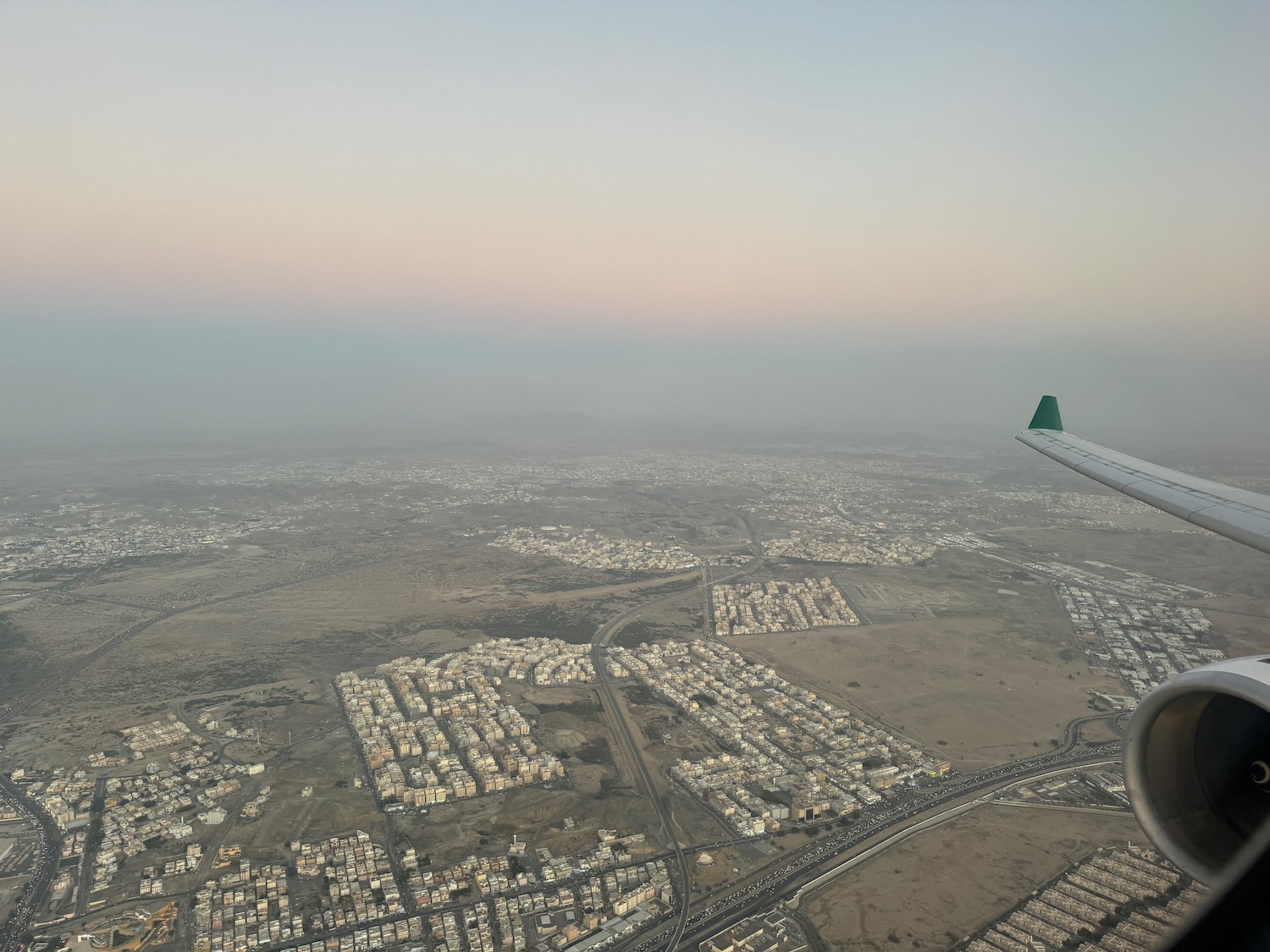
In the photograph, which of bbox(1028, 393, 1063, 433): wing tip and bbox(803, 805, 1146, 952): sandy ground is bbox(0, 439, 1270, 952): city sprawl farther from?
bbox(1028, 393, 1063, 433): wing tip

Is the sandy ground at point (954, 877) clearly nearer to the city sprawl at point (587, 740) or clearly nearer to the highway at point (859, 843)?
the city sprawl at point (587, 740)

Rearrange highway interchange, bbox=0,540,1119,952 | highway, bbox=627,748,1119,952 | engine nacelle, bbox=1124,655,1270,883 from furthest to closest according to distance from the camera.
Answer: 1. highway, bbox=627,748,1119,952
2. highway interchange, bbox=0,540,1119,952
3. engine nacelle, bbox=1124,655,1270,883

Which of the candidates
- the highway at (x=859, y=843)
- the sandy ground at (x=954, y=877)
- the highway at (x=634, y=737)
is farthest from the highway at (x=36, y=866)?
the sandy ground at (x=954, y=877)

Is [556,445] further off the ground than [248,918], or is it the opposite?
[248,918]

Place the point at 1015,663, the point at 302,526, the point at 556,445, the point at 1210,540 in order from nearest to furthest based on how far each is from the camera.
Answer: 1. the point at 1015,663
2. the point at 1210,540
3. the point at 302,526
4. the point at 556,445

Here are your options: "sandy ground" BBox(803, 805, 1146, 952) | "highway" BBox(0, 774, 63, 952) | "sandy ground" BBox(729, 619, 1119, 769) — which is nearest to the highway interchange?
"highway" BBox(0, 774, 63, 952)

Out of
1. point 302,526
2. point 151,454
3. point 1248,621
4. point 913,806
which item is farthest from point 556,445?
point 913,806

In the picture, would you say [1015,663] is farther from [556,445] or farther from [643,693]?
[556,445]

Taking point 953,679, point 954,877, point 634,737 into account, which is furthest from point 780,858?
point 953,679
